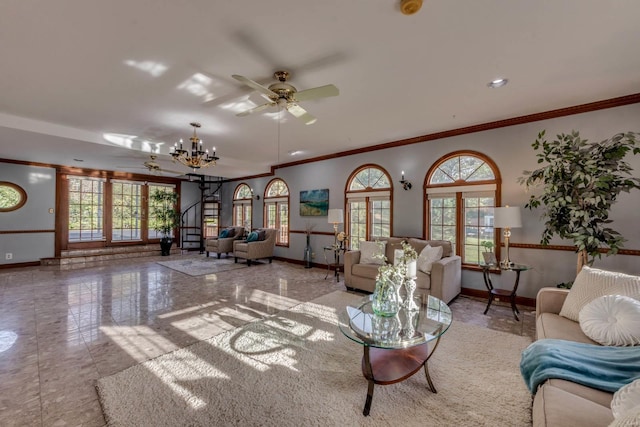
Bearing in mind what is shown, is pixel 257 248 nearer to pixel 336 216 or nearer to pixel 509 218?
pixel 336 216

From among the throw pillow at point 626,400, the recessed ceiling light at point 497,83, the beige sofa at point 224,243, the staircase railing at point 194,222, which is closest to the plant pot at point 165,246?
the staircase railing at point 194,222

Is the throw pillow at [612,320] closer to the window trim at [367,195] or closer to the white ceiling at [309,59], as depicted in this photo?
the white ceiling at [309,59]

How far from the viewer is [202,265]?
6.73 metres

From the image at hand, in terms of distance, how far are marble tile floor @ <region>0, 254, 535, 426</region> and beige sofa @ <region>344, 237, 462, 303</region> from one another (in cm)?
33

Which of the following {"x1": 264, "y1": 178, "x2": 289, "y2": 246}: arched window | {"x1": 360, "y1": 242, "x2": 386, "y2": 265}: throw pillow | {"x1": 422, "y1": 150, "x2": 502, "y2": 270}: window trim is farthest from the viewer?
{"x1": 264, "y1": 178, "x2": 289, "y2": 246}: arched window

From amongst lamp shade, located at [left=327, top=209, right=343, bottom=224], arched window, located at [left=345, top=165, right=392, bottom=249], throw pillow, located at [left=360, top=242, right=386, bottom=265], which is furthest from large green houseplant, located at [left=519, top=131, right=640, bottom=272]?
lamp shade, located at [left=327, top=209, right=343, bottom=224]

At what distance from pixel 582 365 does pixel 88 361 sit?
362 centimetres

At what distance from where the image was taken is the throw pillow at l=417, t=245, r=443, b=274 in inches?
149

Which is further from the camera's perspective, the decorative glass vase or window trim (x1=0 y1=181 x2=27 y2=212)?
window trim (x1=0 y1=181 x2=27 y2=212)

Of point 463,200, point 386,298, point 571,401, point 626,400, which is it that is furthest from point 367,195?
point 626,400

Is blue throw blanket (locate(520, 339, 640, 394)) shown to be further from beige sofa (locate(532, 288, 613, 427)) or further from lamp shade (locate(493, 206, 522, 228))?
lamp shade (locate(493, 206, 522, 228))

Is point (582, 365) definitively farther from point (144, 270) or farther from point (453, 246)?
point (144, 270)

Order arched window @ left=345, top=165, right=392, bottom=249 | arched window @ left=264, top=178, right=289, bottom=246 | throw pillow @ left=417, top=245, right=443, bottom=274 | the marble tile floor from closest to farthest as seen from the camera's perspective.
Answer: the marble tile floor < throw pillow @ left=417, top=245, right=443, bottom=274 < arched window @ left=345, top=165, right=392, bottom=249 < arched window @ left=264, top=178, right=289, bottom=246

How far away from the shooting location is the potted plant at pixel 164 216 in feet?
27.5
